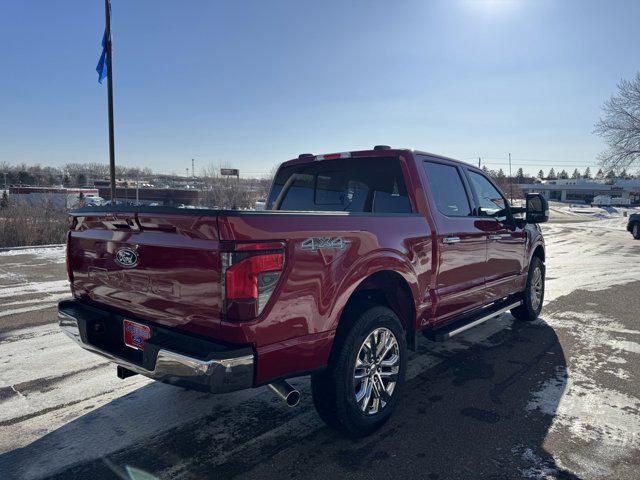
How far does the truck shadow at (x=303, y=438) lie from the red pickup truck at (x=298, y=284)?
0.81 feet

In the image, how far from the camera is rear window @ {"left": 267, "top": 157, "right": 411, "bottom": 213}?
12.6 feet

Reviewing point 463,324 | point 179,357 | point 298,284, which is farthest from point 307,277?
point 463,324

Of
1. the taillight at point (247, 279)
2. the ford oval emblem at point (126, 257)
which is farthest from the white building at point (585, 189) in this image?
the ford oval emblem at point (126, 257)

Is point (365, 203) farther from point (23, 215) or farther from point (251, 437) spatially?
point (23, 215)

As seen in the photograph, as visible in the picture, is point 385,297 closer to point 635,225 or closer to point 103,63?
point 103,63

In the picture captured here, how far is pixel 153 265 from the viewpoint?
2.53 meters

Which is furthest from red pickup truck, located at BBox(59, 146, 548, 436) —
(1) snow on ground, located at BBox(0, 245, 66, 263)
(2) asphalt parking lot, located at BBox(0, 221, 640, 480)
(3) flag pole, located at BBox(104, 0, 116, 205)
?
(3) flag pole, located at BBox(104, 0, 116, 205)

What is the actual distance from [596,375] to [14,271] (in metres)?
10.1

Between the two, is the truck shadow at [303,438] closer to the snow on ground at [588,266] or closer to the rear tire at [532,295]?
the rear tire at [532,295]

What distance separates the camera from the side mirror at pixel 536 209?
5091mm

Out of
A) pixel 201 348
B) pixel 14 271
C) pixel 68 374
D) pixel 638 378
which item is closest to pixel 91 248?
pixel 201 348

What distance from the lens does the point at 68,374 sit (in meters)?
3.93

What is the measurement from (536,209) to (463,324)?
1.95m

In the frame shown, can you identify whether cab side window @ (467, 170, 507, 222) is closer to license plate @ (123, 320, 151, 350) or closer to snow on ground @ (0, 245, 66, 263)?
license plate @ (123, 320, 151, 350)
